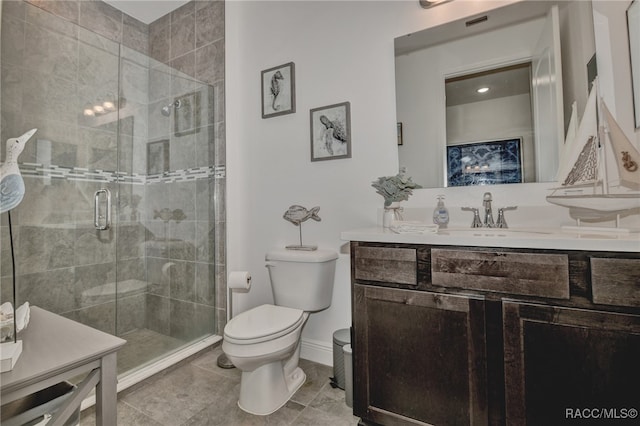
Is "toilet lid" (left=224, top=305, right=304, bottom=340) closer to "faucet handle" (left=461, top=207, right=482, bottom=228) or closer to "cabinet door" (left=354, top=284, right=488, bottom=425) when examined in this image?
"cabinet door" (left=354, top=284, right=488, bottom=425)

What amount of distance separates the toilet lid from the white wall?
37cm

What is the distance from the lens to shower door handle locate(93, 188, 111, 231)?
1.91m

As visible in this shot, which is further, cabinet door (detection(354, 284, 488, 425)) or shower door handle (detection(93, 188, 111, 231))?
shower door handle (detection(93, 188, 111, 231))

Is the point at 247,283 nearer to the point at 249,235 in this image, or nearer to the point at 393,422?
the point at 249,235

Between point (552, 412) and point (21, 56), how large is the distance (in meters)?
3.07

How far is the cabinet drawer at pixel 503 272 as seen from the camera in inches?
36.4

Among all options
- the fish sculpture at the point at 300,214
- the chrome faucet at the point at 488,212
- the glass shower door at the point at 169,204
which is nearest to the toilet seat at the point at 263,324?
the fish sculpture at the point at 300,214

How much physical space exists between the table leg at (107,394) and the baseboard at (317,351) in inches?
50.2

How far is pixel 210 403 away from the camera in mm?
1467

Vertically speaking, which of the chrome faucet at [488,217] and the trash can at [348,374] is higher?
the chrome faucet at [488,217]

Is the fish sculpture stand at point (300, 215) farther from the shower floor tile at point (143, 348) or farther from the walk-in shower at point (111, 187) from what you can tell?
the shower floor tile at point (143, 348)

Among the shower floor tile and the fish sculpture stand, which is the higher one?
the fish sculpture stand

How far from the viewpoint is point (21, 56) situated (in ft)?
5.55

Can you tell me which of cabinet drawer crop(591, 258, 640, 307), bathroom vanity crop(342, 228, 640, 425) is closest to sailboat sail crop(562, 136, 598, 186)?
bathroom vanity crop(342, 228, 640, 425)
